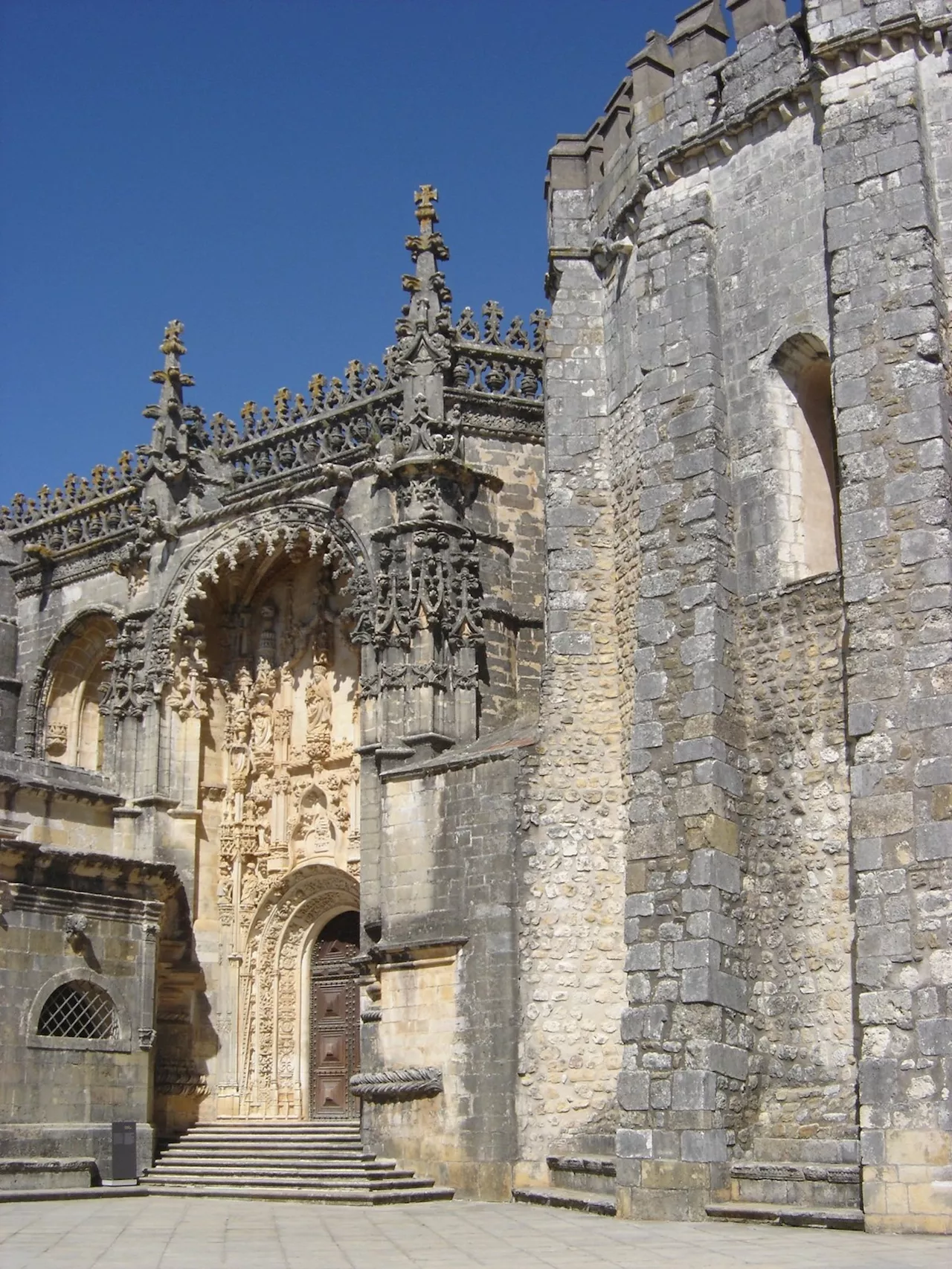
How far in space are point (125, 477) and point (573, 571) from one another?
8.20 meters

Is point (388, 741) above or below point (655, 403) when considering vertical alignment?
below

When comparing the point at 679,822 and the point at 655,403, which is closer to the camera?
the point at 679,822

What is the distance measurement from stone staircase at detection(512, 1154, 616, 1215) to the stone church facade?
0.07 meters

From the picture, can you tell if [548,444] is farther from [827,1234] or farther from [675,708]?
[827,1234]

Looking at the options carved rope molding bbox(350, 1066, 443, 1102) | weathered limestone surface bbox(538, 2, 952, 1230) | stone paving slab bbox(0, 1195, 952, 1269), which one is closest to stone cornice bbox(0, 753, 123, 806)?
carved rope molding bbox(350, 1066, 443, 1102)

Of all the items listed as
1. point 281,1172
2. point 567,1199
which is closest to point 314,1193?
point 281,1172

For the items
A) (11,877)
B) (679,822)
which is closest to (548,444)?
(679,822)

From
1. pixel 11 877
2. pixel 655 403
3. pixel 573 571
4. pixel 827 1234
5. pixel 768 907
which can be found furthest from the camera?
pixel 11 877

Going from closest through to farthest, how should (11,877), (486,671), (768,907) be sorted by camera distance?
(768,907) < (11,877) < (486,671)

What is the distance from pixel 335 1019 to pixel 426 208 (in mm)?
8721

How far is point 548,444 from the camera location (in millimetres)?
14828

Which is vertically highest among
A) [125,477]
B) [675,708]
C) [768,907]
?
[125,477]

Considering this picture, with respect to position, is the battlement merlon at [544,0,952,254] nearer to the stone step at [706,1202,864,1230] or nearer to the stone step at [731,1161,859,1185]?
the stone step at [731,1161,859,1185]

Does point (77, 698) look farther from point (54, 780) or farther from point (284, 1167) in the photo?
point (284, 1167)
